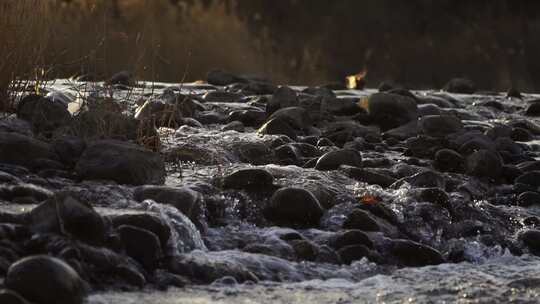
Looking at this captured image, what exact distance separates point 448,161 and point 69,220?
3.00 metres

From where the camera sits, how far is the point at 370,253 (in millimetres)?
4289

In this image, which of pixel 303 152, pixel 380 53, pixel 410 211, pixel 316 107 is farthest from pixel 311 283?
pixel 380 53

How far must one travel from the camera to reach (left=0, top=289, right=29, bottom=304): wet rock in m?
2.95

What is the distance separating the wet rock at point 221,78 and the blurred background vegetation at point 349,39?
3.81 ft

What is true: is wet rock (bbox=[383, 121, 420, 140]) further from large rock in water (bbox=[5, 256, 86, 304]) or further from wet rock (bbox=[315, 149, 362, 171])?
large rock in water (bbox=[5, 256, 86, 304])

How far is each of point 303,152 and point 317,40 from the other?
369 inches

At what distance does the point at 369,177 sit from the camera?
548cm

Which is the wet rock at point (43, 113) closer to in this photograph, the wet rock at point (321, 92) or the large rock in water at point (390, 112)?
the large rock in water at point (390, 112)

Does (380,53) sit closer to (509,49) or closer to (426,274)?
(509,49)

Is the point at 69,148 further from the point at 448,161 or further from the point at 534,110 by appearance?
the point at 534,110

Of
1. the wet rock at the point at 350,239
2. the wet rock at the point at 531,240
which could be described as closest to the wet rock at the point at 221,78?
the wet rock at the point at 531,240

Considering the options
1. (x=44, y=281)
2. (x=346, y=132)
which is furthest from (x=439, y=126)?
(x=44, y=281)

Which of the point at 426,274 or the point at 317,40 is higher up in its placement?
the point at 317,40

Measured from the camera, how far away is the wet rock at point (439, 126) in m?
7.33
